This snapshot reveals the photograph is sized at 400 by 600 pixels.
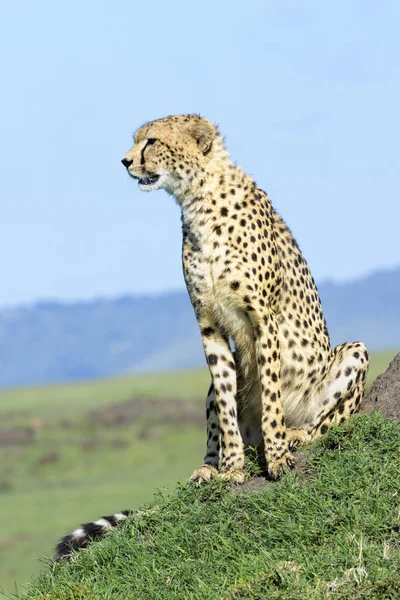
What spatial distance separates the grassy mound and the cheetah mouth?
56.7 inches

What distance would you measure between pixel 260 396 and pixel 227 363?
230mm

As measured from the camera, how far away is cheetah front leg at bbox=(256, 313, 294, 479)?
19.0 ft

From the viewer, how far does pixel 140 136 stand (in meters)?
5.98

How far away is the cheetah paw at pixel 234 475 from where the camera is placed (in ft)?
19.0

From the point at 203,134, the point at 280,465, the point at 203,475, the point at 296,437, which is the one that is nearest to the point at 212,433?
the point at 203,475

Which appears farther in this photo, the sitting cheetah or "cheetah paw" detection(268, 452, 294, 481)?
the sitting cheetah

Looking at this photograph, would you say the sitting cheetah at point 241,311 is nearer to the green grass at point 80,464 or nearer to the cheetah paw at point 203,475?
the cheetah paw at point 203,475

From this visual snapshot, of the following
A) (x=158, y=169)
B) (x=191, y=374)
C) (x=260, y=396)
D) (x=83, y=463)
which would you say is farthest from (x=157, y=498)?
(x=191, y=374)

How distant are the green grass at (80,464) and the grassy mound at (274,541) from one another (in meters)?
20.0

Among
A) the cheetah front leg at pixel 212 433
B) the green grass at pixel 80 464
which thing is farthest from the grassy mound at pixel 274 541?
the green grass at pixel 80 464

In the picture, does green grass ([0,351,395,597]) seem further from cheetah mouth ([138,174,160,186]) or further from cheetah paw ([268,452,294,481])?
cheetah mouth ([138,174,160,186])

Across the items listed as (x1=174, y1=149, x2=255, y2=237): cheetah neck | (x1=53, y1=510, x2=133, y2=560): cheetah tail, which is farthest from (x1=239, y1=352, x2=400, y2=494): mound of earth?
(x1=174, y1=149, x2=255, y2=237): cheetah neck

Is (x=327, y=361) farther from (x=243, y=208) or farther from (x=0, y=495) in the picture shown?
(x=0, y=495)

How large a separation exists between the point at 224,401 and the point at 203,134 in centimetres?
127
